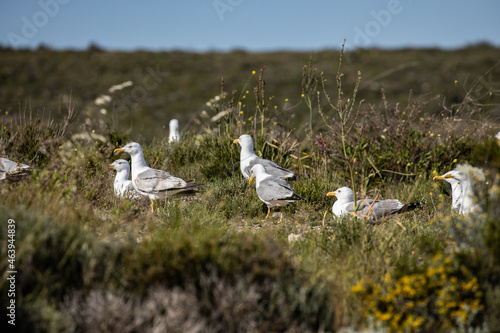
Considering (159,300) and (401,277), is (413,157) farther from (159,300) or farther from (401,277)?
(159,300)

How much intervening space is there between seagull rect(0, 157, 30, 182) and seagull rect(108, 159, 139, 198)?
1.09m

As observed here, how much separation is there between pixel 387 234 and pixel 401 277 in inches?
51.2

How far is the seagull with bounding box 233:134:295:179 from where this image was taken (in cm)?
608

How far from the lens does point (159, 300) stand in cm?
275

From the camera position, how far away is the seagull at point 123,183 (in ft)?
18.5

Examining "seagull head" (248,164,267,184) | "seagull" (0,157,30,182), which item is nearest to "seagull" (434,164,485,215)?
"seagull head" (248,164,267,184)

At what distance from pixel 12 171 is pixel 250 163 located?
2979mm

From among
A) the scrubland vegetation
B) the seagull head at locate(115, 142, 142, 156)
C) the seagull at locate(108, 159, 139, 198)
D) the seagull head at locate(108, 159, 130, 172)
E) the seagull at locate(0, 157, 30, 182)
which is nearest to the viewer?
the scrubland vegetation

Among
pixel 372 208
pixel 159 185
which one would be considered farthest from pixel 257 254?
pixel 159 185

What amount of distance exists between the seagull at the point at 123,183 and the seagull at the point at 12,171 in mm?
1089

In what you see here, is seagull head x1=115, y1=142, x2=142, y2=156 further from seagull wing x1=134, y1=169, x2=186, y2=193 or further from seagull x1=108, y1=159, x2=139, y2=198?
seagull wing x1=134, y1=169, x2=186, y2=193

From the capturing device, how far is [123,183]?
19.1 feet

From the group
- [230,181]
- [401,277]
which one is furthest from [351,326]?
[230,181]

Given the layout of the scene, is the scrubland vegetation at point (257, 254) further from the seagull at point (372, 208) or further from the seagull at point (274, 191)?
the seagull at point (274, 191)
